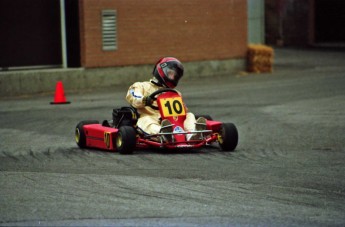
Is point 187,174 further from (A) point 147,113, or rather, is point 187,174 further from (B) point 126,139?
(A) point 147,113

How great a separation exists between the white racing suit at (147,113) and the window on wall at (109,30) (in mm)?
12100

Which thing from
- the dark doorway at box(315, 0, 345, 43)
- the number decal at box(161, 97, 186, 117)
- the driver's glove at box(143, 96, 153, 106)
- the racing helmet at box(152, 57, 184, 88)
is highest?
the racing helmet at box(152, 57, 184, 88)

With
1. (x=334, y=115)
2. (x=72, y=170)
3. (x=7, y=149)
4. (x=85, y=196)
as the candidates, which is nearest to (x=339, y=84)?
(x=334, y=115)

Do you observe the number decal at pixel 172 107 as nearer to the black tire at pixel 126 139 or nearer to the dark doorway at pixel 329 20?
the black tire at pixel 126 139

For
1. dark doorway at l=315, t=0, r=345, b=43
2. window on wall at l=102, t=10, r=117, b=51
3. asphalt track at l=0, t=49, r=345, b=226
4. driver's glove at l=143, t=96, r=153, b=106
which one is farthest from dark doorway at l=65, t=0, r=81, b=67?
dark doorway at l=315, t=0, r=345, b=43

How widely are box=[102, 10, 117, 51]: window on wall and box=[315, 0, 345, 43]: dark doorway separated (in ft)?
53.2

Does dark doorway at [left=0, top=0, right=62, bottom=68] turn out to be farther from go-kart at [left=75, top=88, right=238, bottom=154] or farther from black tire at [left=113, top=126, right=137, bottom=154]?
black tire at [left=113, top=126, right=137, bottom=154]

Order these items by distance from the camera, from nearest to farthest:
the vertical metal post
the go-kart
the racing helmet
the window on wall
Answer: the go-kart → the racing helmet → the vertical metal post → the window on wall

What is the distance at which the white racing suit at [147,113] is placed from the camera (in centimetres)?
1248

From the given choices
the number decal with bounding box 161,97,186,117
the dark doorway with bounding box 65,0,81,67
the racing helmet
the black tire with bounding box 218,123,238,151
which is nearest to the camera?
the black tire with bounding box 218,123,238,151

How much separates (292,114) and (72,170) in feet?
24.6

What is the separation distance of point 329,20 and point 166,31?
1490 centimetres

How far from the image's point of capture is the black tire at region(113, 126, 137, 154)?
11.9 m

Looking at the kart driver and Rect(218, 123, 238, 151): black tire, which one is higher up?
the kart driver
